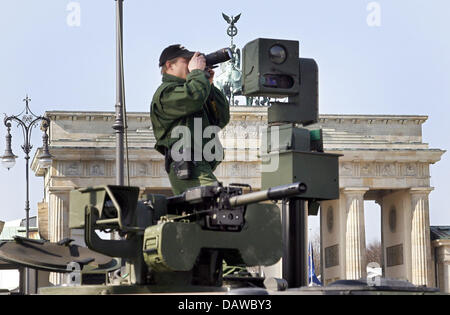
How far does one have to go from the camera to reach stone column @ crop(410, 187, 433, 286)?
232 feet

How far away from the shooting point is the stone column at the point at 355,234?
7088 cm

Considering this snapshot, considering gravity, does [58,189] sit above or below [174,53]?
below

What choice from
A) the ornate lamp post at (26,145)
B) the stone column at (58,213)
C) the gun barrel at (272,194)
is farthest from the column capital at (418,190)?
the gun barrel at (272,194)

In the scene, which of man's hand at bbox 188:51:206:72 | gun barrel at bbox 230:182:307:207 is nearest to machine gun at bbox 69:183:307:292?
gun barrel at bbox 230:182:307:207

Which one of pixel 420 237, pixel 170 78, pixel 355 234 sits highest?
pixel 170 78

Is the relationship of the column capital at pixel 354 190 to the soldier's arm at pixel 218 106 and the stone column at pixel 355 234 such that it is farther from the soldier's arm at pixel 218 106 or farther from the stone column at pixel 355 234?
the soldier's arm at pixel 218 106

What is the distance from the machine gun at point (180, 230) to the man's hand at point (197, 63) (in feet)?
7.05

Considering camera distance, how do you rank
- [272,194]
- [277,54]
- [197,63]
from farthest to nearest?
[197,63], [277,54], [272,194]

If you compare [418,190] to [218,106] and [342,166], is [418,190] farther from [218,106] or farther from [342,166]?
[218,106]

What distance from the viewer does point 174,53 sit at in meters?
12.6

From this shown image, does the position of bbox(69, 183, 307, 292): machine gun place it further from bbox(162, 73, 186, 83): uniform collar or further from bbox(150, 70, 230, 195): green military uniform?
bbox(162, 73, 186, 83): uniform collar

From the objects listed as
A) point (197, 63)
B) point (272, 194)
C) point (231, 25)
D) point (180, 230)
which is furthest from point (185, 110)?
point (231, 25)

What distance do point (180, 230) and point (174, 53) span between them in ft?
10.9
